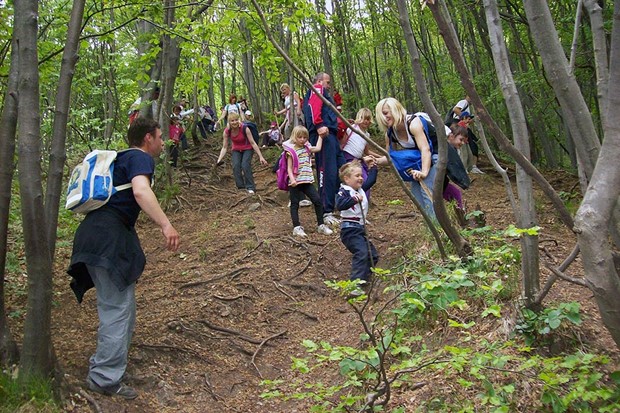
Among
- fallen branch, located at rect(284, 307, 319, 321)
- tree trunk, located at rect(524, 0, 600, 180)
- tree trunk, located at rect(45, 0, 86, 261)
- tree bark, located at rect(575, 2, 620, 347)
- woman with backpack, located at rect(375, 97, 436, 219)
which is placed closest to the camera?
tree bark, located at rect(575, 2, 620, 347)

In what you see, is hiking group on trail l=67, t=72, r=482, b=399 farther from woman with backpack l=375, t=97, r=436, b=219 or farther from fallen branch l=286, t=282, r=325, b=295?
fallen branch l=286, t=282, r=325, b=295

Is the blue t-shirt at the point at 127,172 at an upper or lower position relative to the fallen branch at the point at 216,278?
upper

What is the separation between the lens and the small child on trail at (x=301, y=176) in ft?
25.8

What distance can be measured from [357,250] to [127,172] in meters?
2.90

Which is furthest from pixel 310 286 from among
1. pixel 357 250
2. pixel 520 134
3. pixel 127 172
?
pixel 520 134

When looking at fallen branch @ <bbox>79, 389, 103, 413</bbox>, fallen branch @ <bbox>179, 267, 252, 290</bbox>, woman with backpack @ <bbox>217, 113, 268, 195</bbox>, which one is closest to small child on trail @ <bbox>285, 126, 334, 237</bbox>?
fallen branch @ <bbox>179, 267, 252, 290</bbox>

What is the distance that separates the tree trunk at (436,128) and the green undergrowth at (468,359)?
0.24 meters

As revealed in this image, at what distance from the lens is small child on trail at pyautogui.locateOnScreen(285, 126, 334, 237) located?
25.8ft

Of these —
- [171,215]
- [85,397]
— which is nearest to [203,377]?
[85,397]

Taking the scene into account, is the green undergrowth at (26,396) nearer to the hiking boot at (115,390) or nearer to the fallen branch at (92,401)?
the fallen branch at (92,401)

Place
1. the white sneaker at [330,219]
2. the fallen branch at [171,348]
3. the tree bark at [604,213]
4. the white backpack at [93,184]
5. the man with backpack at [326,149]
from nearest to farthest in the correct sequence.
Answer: the tree bark at [604,213] < the white backpack at [93,184] < the fallen branch at [171,348] < the man with backpack at [326,149] < the white sneaker at [330,219]

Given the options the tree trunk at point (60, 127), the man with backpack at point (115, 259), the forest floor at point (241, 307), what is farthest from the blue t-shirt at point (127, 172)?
the forest floor at point (241, 307)

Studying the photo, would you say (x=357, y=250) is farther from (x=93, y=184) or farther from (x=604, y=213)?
(x=604, y=213)

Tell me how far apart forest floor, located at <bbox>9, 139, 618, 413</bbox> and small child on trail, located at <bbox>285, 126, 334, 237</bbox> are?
0.61ft
